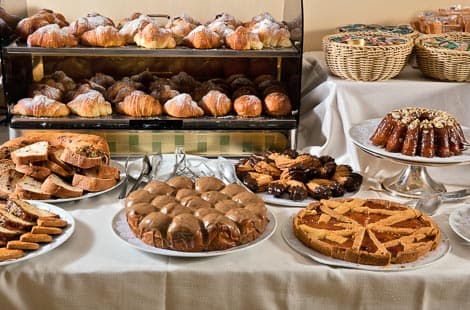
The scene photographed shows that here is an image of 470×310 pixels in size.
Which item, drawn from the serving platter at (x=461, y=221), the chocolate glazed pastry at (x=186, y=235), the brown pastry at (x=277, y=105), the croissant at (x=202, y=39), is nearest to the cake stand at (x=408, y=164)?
the serving platter at (x=461, y=221)

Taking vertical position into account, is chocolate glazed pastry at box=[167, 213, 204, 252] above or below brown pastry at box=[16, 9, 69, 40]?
below

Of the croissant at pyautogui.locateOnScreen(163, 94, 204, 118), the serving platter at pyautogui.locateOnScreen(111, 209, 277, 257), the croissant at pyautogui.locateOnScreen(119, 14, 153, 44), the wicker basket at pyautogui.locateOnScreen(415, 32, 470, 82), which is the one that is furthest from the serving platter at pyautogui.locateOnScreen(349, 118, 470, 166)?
the croissant at pyautogui.locateOnScreen(119, 14, 153, 44)

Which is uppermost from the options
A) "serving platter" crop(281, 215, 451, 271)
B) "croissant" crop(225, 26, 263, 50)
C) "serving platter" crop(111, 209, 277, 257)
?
"croissant" crop(225, 26, 263, 50)

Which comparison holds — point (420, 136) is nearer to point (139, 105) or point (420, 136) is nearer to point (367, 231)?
point (367, 231)

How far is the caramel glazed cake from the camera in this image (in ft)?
4.77

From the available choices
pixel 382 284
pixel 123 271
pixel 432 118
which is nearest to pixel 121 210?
pixel 123 271

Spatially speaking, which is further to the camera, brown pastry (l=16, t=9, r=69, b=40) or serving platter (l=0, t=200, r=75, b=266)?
brown pastry (l=16, t=9, r=69, b=40)

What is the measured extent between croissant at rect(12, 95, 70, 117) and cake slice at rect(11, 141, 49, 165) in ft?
1.03

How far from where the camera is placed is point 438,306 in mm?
1463

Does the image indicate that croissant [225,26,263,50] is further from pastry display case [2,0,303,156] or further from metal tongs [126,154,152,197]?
metal tongs [126,154,152,197]

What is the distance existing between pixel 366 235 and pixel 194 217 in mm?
375

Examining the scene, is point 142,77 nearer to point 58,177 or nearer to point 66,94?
point 66,94

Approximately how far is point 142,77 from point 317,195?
82 cm

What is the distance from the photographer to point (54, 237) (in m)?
1.51
